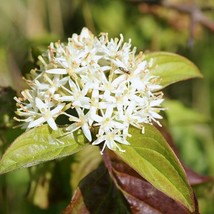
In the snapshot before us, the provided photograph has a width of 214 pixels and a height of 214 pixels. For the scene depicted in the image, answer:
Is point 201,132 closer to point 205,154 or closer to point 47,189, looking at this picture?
point 205,154

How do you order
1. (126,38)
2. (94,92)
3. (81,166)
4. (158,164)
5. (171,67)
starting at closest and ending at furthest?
(158,164) → (94,92) → (171,67) → (81,166) → (126,38)

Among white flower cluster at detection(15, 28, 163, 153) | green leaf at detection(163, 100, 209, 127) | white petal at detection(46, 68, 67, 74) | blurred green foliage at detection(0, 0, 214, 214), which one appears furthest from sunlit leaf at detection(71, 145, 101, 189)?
green leaf at detection(163, 100, 209, 127)

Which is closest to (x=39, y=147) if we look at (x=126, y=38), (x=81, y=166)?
(x=81, y=166)

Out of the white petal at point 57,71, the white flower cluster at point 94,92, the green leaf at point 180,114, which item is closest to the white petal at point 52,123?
the white flower cluster at point 94,92

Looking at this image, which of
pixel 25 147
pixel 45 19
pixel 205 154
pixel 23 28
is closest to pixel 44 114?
pixel 25 147

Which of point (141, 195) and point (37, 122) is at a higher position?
point (37, 122)

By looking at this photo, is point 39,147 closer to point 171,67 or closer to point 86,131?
point 86,131

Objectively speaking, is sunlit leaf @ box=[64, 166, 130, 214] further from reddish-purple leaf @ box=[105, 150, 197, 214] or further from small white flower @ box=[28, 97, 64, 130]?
small white flower @ box=[28, 97, 64, 130]

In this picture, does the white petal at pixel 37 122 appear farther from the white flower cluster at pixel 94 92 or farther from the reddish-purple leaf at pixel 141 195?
the reddish-purple leaf at pixel 141 195
